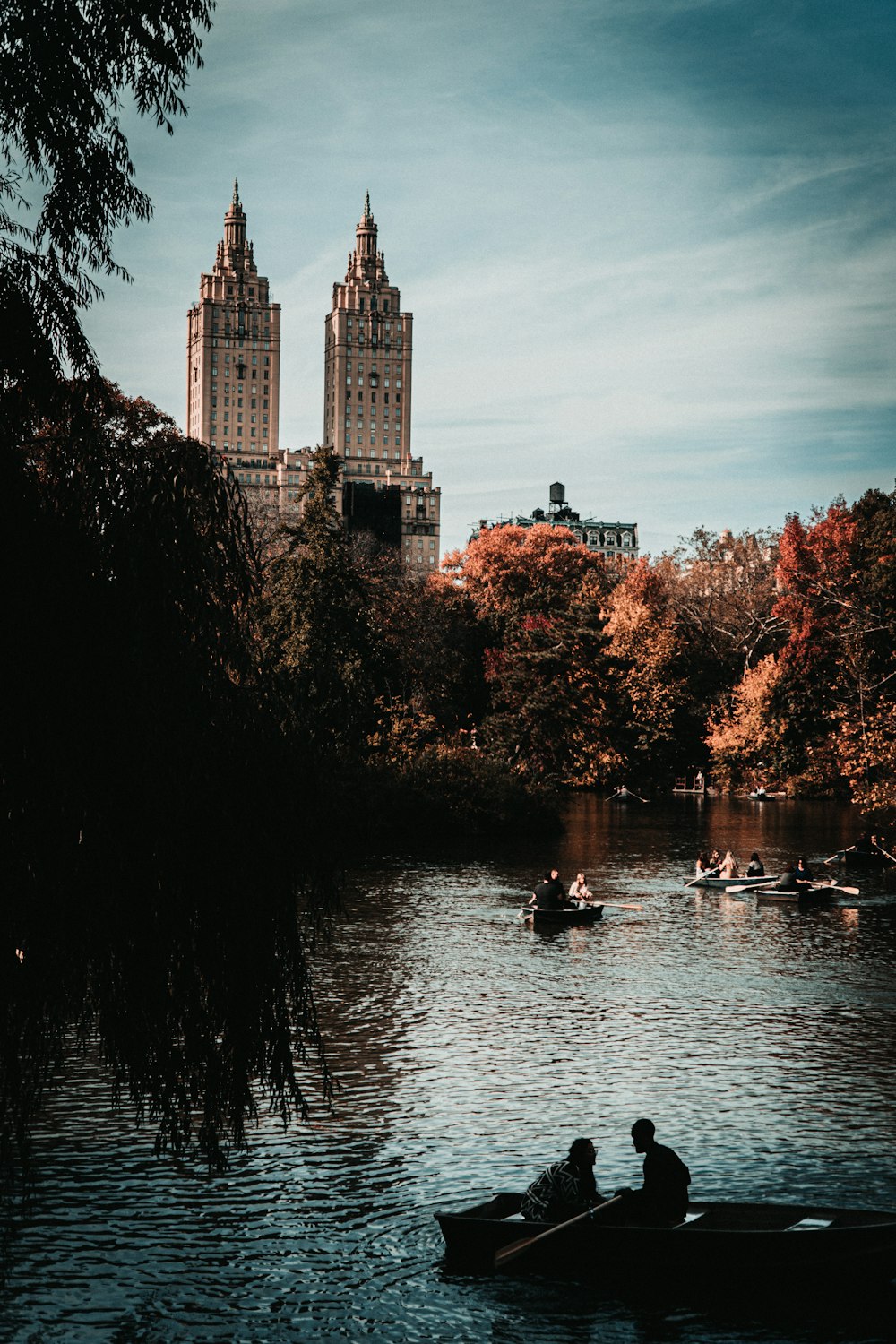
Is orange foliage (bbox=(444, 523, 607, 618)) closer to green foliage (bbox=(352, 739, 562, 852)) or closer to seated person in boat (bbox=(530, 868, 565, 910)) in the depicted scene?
green foliage (bbox=(352, 739, 562, 852))

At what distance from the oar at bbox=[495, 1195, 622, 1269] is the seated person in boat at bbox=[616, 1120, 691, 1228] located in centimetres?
18

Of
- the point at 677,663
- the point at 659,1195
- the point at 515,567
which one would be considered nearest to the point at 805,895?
the point at 659,1195

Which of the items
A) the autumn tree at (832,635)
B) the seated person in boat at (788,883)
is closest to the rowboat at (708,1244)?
the seated person in boat at (788,883)

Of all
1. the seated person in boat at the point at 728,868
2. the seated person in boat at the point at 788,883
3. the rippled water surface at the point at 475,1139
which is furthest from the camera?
the seated person in boat at the point at 728,868

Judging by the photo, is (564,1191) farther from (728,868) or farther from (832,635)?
(832,635)

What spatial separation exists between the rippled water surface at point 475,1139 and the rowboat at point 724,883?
259 inches

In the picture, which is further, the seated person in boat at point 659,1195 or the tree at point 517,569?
the tree at point 517,569

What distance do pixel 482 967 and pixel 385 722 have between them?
27.6 m

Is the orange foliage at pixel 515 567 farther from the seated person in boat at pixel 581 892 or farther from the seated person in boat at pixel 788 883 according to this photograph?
the seated person in boat at pixel 581 892

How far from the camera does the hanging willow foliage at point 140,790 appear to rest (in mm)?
9422

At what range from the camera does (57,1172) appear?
50.9ft

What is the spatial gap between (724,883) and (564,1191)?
26322 mm

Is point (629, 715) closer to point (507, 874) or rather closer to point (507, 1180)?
point (507, 874)

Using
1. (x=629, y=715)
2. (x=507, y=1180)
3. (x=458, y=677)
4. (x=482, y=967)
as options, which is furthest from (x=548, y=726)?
(x=507, y=1180)
